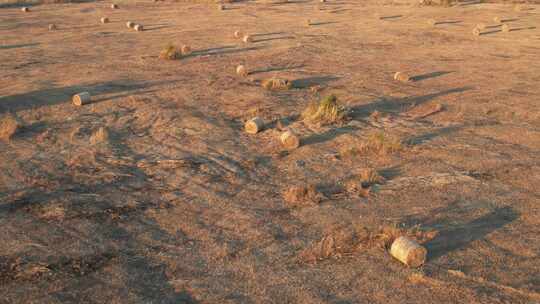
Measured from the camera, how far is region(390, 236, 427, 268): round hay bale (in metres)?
6.54

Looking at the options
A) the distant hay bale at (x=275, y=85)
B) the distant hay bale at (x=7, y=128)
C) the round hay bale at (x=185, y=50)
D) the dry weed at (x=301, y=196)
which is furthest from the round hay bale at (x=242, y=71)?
the dry weed at (x=301, y=196)

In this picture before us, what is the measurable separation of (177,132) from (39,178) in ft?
11.7

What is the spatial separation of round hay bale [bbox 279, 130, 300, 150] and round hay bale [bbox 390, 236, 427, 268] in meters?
4.63

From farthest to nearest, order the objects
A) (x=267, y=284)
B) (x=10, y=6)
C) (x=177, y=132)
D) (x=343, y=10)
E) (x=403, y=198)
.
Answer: (x=10, y=6), (x=343, y=10), (x=177, y=132), (x=403, y=198), (x=267, y=284)

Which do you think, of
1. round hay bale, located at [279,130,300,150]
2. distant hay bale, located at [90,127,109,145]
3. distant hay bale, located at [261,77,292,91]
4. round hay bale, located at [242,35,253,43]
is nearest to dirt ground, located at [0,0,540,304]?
distant hay bale, located at [90,127,109,145]

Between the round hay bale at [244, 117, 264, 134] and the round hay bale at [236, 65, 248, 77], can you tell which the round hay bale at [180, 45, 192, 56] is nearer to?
the round hay bale at [236, 65, 248, 77]

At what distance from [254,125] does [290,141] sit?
1.23m

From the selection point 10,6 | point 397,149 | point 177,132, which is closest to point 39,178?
point 177,132

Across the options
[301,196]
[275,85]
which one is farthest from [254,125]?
[275,85]

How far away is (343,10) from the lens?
119ft

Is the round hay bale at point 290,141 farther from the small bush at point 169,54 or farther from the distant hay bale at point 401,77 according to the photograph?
the small bush at point 169,54

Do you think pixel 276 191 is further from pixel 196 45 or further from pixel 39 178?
pixel 196 45

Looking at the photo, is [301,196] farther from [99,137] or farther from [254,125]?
[99,137]

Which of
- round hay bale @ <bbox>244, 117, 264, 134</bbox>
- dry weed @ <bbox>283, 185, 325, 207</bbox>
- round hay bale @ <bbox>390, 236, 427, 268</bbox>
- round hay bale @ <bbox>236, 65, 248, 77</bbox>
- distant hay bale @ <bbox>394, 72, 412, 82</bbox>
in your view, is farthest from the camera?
round hay bale @ <bbox>236, 65, 248, 77</bbox>
